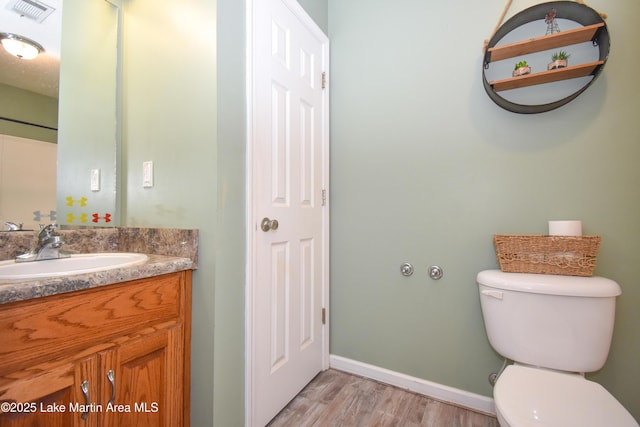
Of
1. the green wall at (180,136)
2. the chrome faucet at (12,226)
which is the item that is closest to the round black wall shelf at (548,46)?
the green wall at (180,136)

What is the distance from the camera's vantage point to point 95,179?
4.43ft

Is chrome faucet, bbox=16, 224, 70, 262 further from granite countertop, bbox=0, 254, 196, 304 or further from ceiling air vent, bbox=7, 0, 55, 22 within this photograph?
ceiling air vent, bbox=7, 0, 55, 22

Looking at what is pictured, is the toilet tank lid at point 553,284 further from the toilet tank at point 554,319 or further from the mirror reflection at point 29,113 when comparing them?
the mirror reflection at point 29,113

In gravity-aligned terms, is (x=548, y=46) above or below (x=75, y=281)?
above

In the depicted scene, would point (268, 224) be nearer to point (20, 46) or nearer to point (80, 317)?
point (80, 317)

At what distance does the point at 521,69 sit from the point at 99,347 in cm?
191

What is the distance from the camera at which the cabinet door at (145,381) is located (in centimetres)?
86

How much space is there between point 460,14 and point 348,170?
984 millimetres

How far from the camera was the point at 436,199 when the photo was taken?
149cm

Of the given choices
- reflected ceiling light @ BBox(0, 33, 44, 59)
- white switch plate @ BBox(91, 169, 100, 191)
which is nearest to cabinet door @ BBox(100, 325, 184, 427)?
white switch plate @ BBox(91, 169, 100, 191)

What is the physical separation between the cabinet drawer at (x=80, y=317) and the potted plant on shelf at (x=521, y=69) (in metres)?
1.68

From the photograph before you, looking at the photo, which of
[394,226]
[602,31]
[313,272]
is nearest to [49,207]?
[313,272]

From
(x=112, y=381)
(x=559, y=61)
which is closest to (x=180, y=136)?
(x=112, y=381)

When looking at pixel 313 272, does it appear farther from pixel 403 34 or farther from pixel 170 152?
pixel 403 34
